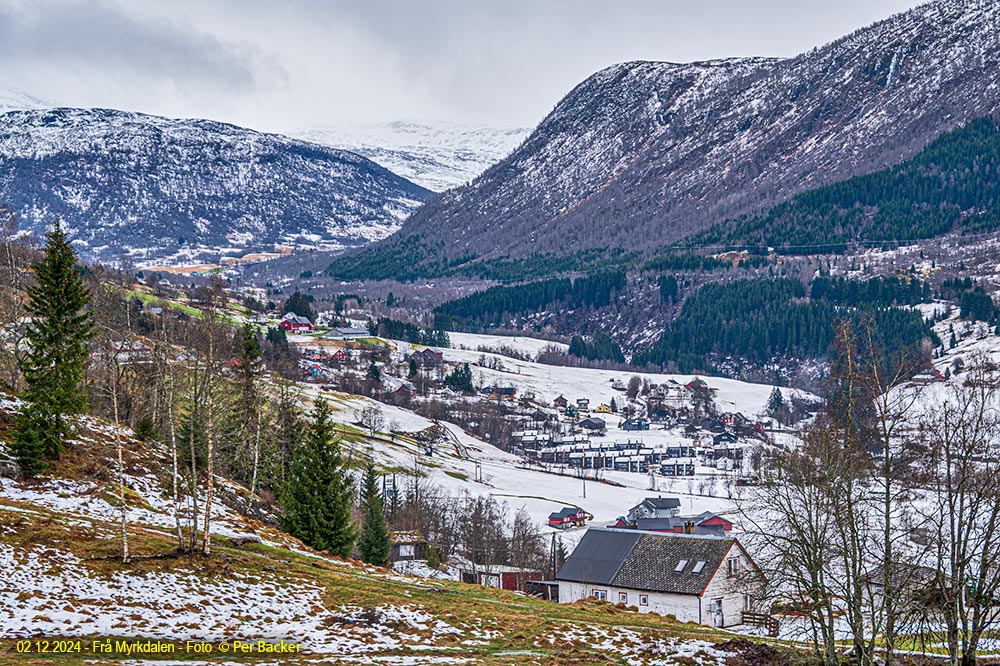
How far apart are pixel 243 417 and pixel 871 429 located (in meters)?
46.3

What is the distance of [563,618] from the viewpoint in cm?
4675

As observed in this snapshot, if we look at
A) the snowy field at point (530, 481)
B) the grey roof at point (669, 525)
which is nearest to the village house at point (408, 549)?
the snowy field at point (530, 481)

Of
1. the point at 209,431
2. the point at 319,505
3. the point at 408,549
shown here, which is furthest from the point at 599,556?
the point at 209,431

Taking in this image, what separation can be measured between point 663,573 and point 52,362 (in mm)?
40312

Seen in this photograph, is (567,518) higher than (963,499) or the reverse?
higher

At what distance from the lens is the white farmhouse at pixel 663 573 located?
6600cm

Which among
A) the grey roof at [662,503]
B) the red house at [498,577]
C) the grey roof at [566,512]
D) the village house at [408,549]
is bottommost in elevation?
the red house at [498,577]

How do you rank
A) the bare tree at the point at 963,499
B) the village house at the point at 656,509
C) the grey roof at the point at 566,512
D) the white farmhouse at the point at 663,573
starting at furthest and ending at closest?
1. the grey roof at the point at 566,512
2. the village house at the point at 656,509
3. the white farmhouse at the point at 663,573
4. the bare tree at the point at 963,499

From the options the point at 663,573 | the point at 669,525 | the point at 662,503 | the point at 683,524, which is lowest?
the point at 663,573

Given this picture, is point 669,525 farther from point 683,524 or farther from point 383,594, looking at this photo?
point 383,594

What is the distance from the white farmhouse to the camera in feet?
217

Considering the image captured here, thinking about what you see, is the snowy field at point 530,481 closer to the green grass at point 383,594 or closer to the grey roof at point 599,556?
the grey roof at point 599,556

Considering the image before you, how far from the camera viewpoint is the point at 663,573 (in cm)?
6919

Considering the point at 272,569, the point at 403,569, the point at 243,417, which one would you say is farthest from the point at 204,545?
the point at 403,569
